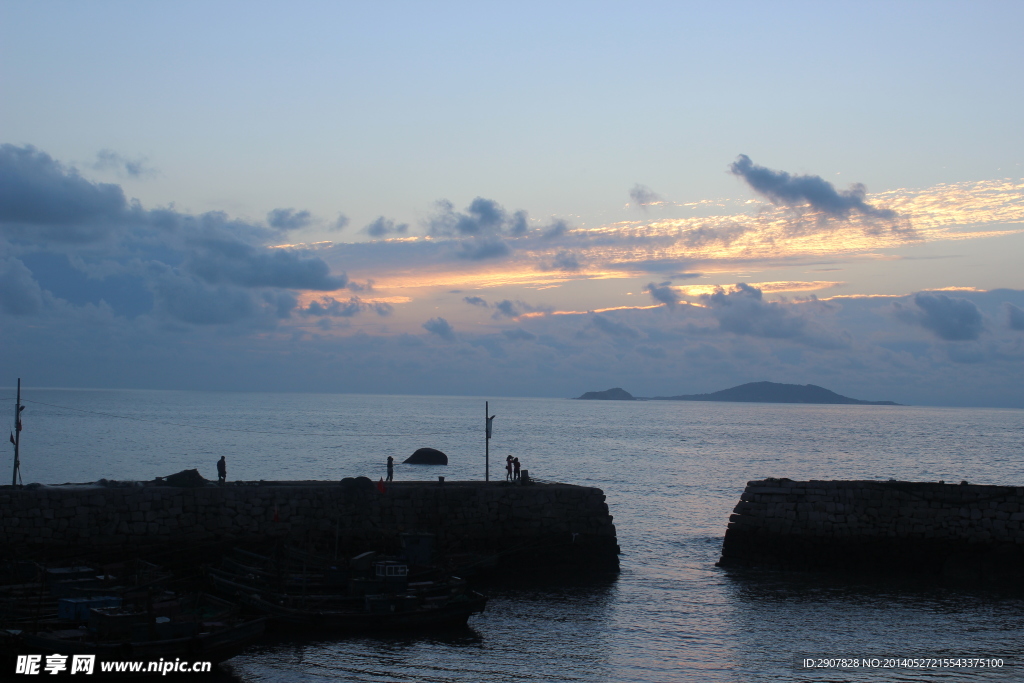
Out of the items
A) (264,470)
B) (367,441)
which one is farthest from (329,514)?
(367,441)

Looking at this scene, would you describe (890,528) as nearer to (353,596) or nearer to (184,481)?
(353,596)

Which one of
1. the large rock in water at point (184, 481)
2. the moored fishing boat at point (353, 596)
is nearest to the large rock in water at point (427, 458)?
the large rock in water at point (184, 481)

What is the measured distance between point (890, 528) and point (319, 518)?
67.0 ft

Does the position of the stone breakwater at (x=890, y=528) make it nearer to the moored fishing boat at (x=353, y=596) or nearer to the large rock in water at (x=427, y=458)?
the moored fishing boat at (x=353, y=596)

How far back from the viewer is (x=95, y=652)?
16875 mm

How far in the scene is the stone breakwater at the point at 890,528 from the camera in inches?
1107

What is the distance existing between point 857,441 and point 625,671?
111163 mm

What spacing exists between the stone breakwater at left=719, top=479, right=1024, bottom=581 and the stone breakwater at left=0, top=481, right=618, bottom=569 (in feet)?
19.9

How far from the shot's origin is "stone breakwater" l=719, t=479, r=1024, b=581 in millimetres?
28109

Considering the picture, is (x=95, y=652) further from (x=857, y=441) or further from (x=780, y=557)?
(x=857, y=441)

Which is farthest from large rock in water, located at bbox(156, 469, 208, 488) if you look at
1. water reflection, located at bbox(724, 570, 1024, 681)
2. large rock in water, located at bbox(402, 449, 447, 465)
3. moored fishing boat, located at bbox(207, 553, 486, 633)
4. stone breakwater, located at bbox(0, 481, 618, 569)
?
large rock in water, located at bbox(402, 449, 447, 465)

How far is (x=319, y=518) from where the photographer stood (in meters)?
27.6

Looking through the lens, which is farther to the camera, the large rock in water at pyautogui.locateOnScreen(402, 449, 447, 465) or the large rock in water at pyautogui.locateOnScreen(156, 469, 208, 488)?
the large rock in water at pyautogui.locateOnScreen(402, 449, 447, 465)

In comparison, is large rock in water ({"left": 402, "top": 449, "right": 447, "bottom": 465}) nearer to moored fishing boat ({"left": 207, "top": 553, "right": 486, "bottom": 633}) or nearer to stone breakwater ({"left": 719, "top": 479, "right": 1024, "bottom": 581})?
stone breakwater ({"left": 719, "top": 479, "right": 1024, "bottom": 581})
